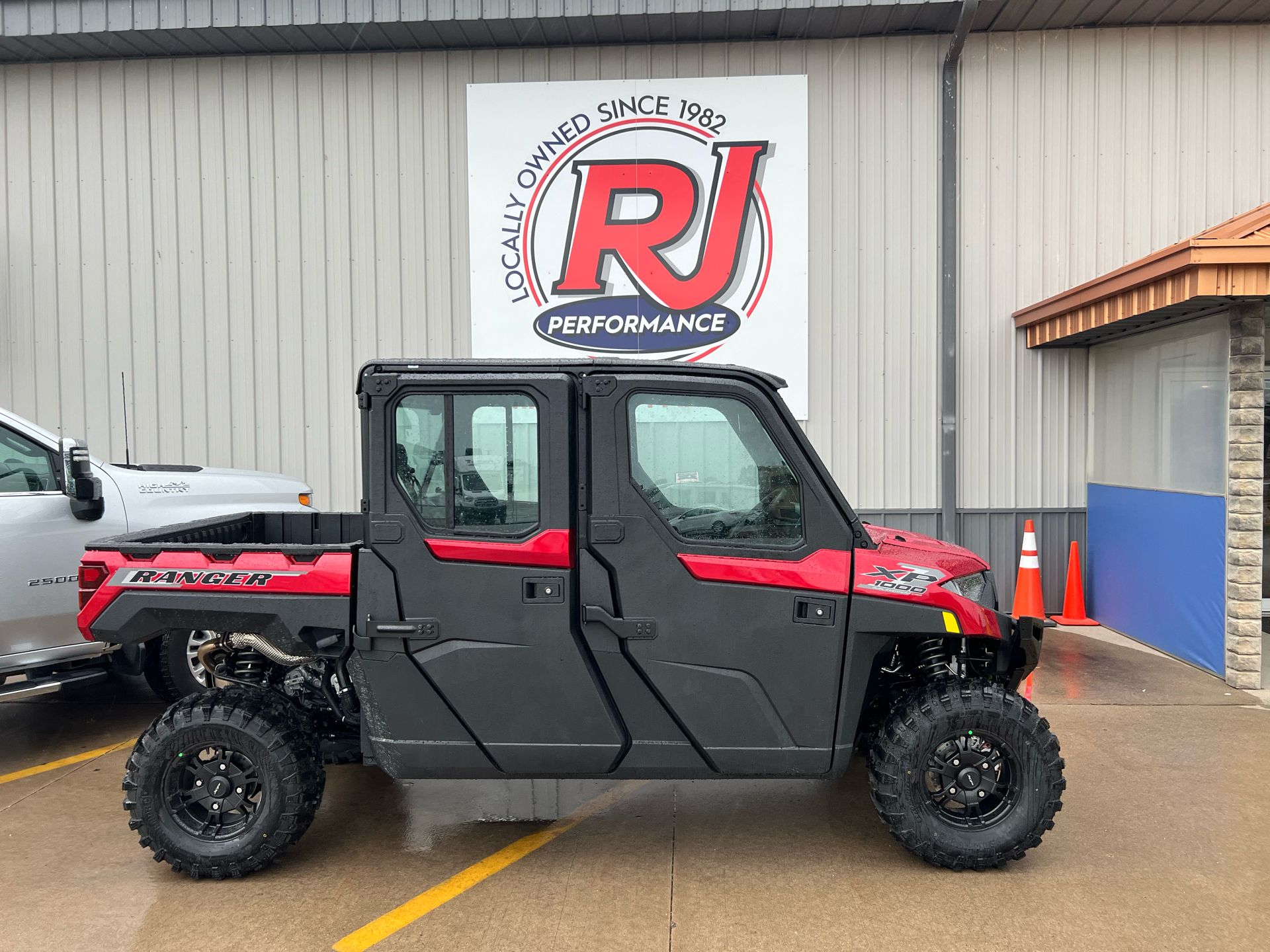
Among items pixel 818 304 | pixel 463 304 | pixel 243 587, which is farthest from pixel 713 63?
pixel 243 587

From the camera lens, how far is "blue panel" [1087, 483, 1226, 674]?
6750mm

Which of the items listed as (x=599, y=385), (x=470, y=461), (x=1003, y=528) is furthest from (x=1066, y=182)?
(x=470, y=461)

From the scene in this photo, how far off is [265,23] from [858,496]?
7.04m

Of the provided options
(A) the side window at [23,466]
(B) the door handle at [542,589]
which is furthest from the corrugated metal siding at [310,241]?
(B) the door handle at [542,589]

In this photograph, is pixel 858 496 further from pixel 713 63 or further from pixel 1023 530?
pixel 713 63

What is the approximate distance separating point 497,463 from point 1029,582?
6381 millimetres

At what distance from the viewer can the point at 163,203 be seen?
895 cm

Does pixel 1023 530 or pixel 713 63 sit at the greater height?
pixel 713 63

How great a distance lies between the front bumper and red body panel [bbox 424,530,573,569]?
1.89 metres

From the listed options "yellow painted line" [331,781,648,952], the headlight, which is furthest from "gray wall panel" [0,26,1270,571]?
"yellow painted line" [331,781,648,952]

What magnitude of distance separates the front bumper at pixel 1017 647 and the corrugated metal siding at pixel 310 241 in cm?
474

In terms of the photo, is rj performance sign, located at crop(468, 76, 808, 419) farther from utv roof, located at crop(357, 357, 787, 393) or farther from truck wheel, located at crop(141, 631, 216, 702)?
utv roof, located at crop(357, 357, 787, 393)

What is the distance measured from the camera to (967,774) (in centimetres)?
373

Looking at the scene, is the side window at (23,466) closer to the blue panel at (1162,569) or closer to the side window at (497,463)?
the side window at (497,463)
